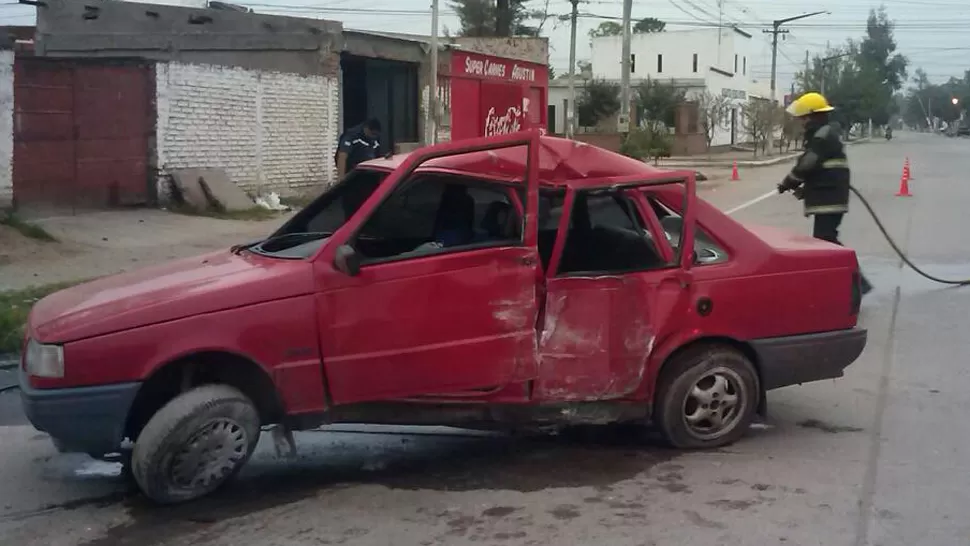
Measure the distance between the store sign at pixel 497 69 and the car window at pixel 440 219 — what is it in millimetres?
23783

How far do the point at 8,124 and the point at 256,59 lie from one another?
678cm

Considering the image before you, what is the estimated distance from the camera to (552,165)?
5734 mm

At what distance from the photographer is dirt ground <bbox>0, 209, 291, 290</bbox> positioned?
39.7 ft

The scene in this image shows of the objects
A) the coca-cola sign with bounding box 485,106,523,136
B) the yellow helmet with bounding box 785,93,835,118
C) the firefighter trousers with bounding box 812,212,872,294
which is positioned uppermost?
the coca-cola sign with bounding box 485,106,523,136

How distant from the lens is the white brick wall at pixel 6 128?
50.2 ft

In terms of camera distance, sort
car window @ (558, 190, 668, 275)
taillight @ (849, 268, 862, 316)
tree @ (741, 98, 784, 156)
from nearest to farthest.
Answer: car window @ (558, 190, 668, 275) → taillight @ (849, 268, 862, 316) → tree @ (741, 98, 784, 156)

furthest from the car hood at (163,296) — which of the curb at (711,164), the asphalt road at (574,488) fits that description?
the curb at (711,164)

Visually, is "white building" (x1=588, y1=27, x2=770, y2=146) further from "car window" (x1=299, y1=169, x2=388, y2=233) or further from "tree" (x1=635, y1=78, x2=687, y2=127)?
"car window" (x1=299, y1=169, x2=388, y2=233)

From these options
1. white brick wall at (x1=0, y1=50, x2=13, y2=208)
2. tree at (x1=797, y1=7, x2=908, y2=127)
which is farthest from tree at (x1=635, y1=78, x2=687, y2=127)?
white brick wall at (x1=0, y1=50, x2=13, y2=208)

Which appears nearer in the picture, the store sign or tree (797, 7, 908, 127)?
the store sign

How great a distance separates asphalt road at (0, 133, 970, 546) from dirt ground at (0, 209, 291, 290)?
4893mm

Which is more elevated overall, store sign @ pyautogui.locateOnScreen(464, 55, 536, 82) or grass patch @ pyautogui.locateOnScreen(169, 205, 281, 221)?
store sign @ pyautogui.locateOnScreen(464, 55, 536, 82)

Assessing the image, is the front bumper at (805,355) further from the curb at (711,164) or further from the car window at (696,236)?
the curb at (711,164)

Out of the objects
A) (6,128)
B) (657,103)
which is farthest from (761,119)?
(6,128)
